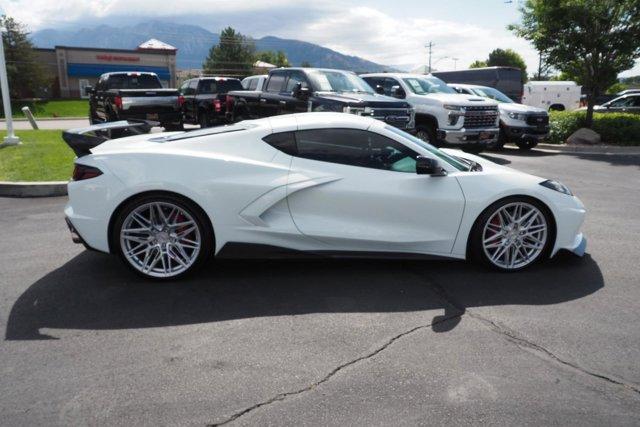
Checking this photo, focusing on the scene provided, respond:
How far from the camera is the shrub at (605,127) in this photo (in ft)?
52.6

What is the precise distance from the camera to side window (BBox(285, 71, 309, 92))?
11.4 metres

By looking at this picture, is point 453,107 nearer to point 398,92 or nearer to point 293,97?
point 398,92

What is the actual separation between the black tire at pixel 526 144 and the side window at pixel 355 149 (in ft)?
39.3

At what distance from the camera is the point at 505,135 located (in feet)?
48.7

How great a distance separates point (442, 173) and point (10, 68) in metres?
49.0

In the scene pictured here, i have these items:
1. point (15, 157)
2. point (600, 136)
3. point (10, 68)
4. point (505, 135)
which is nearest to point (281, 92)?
point (15, 157)

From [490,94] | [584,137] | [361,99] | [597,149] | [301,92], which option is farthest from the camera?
[490,94]

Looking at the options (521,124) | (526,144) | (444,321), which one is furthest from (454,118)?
(444,321)

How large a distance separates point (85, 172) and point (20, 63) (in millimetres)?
49473

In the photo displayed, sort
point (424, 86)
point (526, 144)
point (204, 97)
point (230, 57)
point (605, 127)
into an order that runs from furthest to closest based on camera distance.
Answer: point (230, 57) → point (204, 97) → point (605, 127) → point (526, 144) → point (424, 86)

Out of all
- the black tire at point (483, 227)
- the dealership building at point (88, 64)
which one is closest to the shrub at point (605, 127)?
the black tire at point (483, 227)

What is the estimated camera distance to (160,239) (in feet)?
14.6

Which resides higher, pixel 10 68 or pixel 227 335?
pixel 10 68

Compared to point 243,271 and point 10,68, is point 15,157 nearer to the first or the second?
point 243,271
